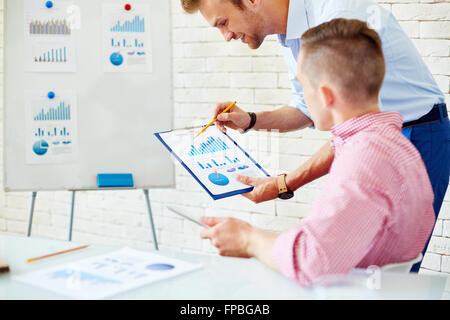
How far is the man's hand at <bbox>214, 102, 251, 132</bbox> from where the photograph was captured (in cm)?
175

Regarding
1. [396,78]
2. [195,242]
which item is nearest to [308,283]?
[396,78]

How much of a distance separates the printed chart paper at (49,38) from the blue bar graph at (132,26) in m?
0.20

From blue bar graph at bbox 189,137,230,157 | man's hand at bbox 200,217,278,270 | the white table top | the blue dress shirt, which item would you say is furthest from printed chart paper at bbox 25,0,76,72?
man's hand at bbox 200,217,278,270

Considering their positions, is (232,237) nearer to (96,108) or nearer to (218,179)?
(218,179)

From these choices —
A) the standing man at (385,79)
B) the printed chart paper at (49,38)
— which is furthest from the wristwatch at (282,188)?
the printed chart paper at (49,38)

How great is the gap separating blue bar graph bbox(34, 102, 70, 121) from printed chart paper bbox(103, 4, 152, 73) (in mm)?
246

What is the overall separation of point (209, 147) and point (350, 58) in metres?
0.71

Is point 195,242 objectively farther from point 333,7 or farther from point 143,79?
point 333,7

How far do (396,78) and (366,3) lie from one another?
22cm

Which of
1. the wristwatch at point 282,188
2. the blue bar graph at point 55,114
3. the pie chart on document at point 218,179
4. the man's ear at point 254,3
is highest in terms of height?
the man's ear at point 254,3

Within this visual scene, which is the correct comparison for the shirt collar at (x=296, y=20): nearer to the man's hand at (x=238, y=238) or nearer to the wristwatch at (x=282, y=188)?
the wristwatch at (x=282, y=188)

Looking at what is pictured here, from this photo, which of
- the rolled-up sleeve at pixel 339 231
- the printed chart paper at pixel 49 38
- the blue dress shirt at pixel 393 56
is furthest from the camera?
the printed chart paper at pixel 49 38

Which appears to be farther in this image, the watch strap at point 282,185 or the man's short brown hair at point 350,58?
the watch strap at point 282,185

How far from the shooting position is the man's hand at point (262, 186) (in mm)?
1599
